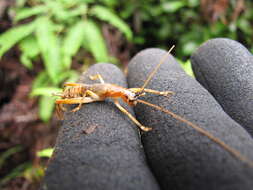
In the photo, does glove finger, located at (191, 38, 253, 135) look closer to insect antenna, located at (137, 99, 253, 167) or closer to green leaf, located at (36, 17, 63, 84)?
insect antenna, located at (137, 99, 253, 167)

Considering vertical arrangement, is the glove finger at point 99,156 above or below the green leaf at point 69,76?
above

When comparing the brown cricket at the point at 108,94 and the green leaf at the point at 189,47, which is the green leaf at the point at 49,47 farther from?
the green leaf at the point at 189,47

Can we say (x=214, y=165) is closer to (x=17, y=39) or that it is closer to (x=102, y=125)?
(x=102, y=125)

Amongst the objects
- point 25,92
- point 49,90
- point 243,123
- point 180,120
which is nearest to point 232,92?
point 243,123

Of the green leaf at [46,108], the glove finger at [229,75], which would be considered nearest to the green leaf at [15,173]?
the green leaf at [46,108]

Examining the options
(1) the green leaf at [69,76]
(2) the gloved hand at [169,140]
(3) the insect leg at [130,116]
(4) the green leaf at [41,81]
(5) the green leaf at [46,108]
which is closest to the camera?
(2) the gloved hand at [169,140]

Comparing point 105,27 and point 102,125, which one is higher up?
point 105,27

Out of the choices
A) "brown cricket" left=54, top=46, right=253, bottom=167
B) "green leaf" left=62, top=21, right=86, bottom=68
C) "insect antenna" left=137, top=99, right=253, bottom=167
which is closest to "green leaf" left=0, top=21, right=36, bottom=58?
"green leaf" left=62, top=21, right=86, bottom=68

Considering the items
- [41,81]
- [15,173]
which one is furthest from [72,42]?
[15,173]

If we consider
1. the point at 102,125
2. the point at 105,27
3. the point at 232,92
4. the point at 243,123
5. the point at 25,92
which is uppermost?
the point at 105,27
